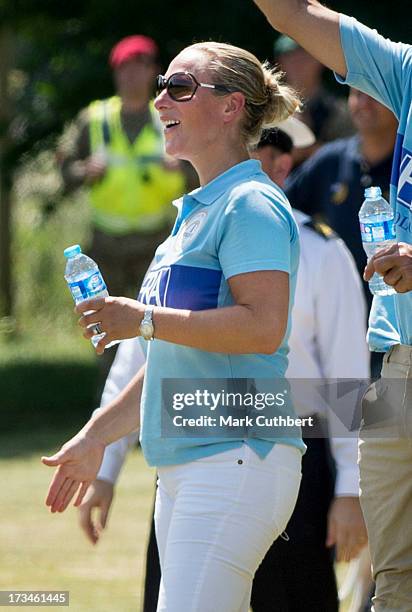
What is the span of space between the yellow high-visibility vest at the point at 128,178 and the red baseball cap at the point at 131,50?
0.39 metres

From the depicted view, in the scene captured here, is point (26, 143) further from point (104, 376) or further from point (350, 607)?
point (350, 607)

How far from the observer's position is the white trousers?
11.3 ft

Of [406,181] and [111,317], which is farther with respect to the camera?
[406,181]

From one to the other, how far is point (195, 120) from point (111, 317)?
64cm

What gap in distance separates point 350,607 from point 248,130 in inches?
103

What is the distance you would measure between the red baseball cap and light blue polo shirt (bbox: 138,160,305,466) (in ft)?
21.0

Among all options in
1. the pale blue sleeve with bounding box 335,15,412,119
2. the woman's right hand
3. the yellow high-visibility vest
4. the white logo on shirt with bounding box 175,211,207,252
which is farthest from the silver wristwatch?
the yellow high-visibility vest

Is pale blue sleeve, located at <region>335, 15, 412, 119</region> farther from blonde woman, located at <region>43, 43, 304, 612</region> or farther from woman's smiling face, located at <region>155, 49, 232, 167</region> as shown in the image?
woman's smiling face, located at <region>155, 49, 232, 167</region>

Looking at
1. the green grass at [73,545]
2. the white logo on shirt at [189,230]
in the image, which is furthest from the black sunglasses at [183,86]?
the green grass at [73,545]

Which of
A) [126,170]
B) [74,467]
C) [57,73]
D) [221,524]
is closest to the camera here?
[221,524]

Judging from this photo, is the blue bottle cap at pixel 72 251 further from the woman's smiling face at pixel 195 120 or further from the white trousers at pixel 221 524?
the white trousers at pixel 221 524

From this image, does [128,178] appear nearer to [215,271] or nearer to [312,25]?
[312,25]

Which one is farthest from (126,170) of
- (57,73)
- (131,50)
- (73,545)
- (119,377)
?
(119,377)

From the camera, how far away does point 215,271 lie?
3.65 meters
